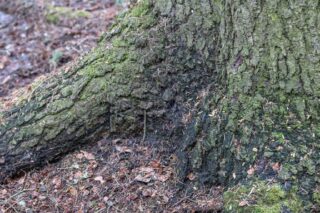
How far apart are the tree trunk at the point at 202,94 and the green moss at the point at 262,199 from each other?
0.02 m

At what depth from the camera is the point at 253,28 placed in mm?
2717

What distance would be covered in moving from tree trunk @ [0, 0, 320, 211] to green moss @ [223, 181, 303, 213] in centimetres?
2

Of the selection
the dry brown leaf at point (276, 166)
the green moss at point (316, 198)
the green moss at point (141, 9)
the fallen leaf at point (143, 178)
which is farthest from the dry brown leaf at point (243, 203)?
the green moss at point (141, 9)

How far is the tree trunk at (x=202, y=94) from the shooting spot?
8.77ft

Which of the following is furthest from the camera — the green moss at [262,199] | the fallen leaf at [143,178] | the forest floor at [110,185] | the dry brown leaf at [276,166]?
the fallen leaf at [143,178]

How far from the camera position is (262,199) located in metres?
2.62

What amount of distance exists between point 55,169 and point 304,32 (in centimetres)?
198

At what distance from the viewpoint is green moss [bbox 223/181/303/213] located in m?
2.58

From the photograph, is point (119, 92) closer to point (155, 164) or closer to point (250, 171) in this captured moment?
point (155, 164)

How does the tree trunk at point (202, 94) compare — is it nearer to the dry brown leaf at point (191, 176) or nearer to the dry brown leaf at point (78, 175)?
the dry brown leaf at point (191, 176)

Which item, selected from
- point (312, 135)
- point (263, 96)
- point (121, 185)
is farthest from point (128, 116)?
point (312, 135)

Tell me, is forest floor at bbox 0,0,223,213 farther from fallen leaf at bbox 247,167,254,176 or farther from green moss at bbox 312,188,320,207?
green moss at bbox 312,188,320,207

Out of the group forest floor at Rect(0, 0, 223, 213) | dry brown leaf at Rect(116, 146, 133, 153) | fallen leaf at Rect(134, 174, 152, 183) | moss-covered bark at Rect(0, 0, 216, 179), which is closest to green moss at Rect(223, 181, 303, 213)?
forest floor at Rect(0, 0, 223, 213)

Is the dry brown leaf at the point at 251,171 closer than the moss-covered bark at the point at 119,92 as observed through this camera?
Yes
